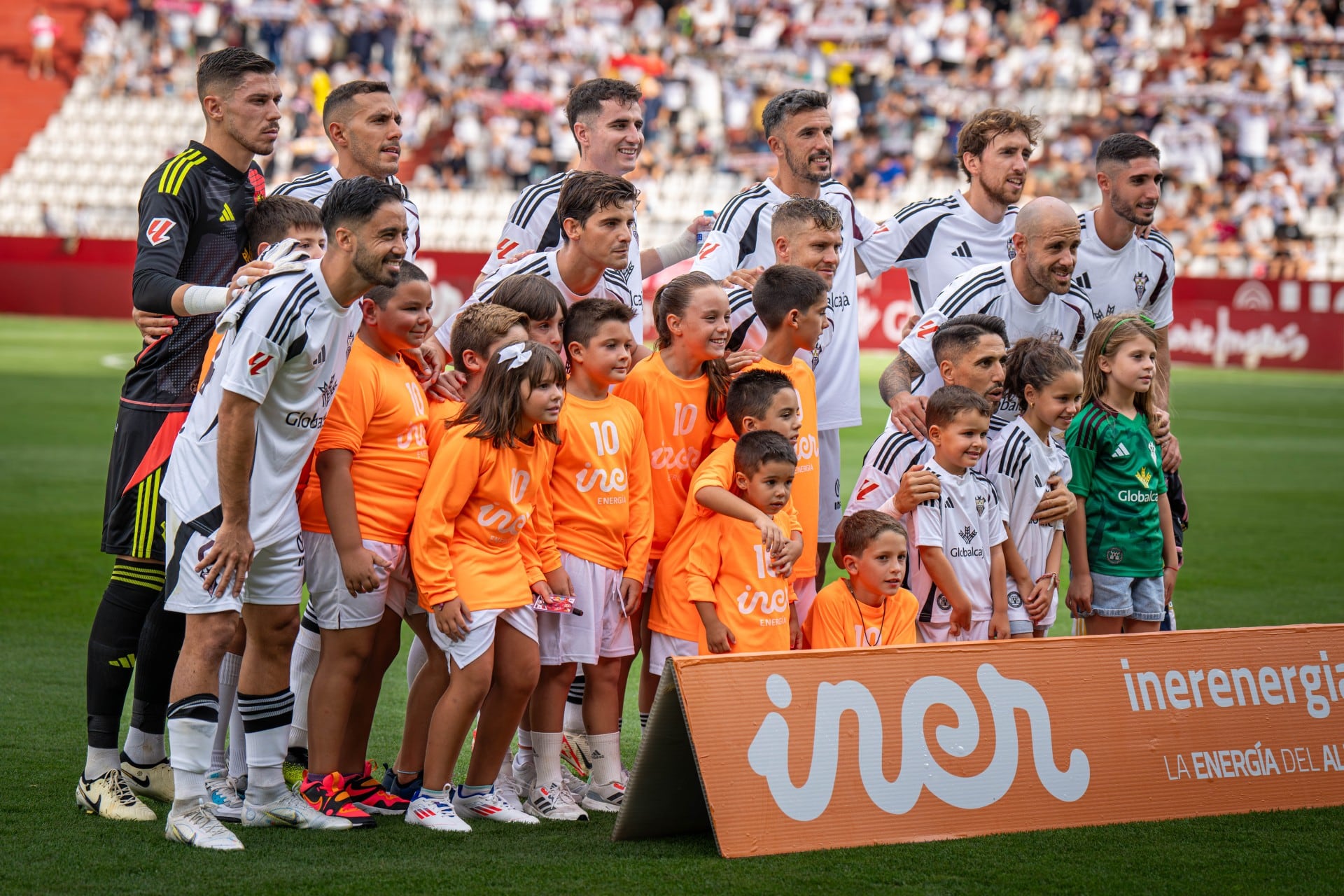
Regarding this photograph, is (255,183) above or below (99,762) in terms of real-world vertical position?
above

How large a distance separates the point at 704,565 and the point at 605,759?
766 millimetres

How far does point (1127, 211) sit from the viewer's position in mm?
6281

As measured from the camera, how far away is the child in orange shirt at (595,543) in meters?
5.00

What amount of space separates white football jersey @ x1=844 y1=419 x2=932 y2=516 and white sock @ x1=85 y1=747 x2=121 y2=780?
2.85 metres

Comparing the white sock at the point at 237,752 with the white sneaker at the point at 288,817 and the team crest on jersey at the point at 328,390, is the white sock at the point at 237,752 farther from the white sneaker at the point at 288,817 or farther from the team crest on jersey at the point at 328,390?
the team crest on jersey at the point at 328,390

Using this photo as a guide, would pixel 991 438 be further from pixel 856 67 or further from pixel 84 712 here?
pixel 856 67

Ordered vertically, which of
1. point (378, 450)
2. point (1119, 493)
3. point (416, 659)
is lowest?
point (416, 659)

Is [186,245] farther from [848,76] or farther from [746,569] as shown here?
[848,76]

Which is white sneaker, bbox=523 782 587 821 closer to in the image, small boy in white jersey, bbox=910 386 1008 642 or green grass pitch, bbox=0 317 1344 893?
green grass pitch, bbox=0 317 1344 893

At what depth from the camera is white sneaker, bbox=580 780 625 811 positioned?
5.02 m

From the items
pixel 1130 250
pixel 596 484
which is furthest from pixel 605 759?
pixel 1130 250

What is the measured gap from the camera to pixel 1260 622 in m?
8.16

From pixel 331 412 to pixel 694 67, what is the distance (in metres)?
30.0

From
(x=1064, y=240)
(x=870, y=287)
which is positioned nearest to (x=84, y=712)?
(x=1064, y=240)
